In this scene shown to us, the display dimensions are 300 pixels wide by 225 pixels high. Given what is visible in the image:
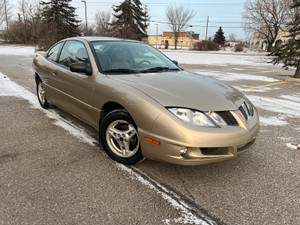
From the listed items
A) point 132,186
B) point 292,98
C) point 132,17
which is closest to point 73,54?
point 132,186

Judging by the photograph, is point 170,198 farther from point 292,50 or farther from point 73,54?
point 292,50

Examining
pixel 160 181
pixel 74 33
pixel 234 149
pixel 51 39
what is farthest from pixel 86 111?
pixel 74 33

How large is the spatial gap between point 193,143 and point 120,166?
3.37 feet

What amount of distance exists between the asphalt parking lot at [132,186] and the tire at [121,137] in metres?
0.14

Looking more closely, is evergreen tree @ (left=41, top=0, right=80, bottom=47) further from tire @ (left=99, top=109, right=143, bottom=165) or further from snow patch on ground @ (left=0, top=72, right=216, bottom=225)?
tire @ (left=99, top=109, right=143, bottom=165)

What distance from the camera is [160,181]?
254 cm

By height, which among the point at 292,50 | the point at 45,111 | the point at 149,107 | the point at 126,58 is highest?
the point at 292,50

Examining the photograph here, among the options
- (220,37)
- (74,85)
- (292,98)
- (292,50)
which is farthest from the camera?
(220,37)

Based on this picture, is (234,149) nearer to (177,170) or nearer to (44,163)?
(177,170)

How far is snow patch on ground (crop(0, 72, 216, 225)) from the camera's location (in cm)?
202

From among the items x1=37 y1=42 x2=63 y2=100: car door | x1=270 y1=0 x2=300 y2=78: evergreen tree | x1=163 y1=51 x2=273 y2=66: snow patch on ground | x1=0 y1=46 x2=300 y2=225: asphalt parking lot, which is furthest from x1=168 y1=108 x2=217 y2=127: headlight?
x1=163 y1=51 x2=273 y2=66: snow patch on ground

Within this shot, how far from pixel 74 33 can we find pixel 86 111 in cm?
4350

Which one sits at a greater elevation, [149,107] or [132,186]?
[149,107]

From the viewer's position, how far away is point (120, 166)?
9.25 ft
